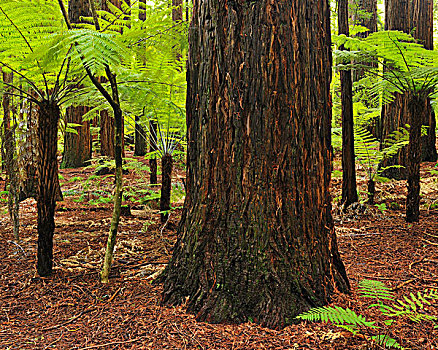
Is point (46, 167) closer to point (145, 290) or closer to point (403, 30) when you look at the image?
point (145, 290)

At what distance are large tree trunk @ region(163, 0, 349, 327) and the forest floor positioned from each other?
0.60ft

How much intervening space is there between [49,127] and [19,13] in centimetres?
86

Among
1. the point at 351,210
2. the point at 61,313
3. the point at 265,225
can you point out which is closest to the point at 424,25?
the point at 351,210

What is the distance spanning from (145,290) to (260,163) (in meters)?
1.27


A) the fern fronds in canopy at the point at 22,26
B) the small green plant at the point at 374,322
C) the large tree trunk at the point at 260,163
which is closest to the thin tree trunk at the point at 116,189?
the fern fronds in canopy at the point at 22,26

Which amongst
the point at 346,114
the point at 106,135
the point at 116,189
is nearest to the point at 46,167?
the point at 116,189

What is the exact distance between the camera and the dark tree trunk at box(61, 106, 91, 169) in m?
8.71

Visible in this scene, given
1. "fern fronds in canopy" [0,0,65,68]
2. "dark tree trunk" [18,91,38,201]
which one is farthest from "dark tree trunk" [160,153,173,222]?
"dark tree trunk" [18,91,38,201]

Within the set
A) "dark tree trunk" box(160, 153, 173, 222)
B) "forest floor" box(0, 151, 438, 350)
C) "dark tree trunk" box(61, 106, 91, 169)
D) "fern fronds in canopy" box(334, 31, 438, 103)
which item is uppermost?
"fern fronds in canopy" box(334, 31, 438, 103)

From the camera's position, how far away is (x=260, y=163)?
2.07 metres

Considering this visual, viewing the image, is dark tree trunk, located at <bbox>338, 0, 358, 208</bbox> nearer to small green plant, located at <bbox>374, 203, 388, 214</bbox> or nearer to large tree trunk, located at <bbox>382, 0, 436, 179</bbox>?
small green plant, located at <bbox>374, 203, 388, 214</bbox>

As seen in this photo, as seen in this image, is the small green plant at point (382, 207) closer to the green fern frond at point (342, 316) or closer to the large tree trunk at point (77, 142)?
the green fern frond at point (342, 316)

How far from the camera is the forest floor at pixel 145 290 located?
1847mm

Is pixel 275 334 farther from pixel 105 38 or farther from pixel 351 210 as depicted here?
pixel 351 210
